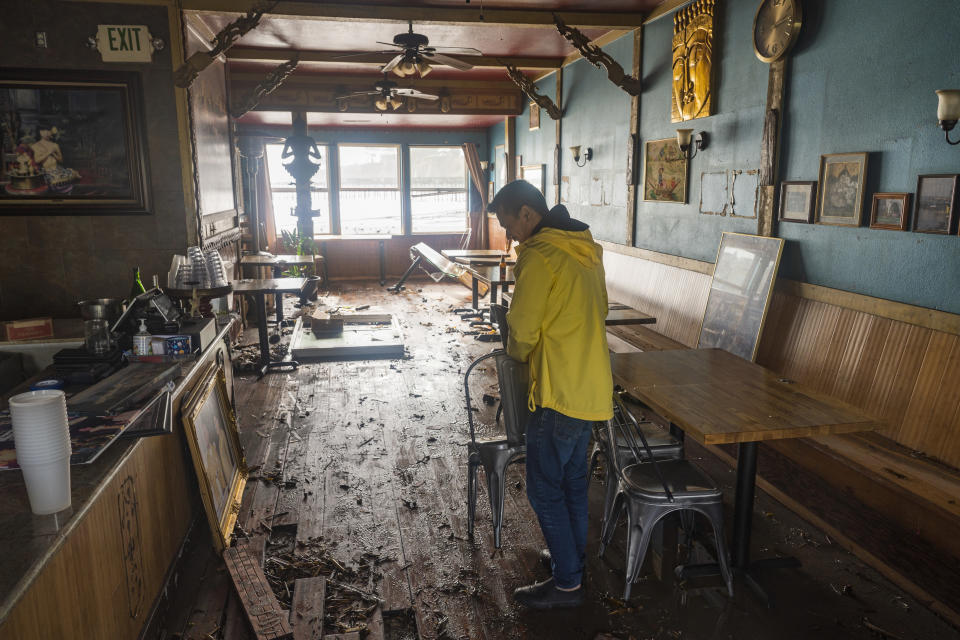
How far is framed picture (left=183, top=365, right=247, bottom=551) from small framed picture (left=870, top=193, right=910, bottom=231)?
12.6 ft

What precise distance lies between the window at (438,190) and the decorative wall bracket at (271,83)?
19.5 feet

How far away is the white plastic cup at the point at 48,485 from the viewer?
1.74 m

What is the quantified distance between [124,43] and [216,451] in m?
3.81

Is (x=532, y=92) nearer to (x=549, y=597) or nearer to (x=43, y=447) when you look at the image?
(x=549, y=597)

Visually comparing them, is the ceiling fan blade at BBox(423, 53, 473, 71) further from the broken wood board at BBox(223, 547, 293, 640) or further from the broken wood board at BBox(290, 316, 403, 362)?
the broken wood board at BBox(223, 547, 293, 640)

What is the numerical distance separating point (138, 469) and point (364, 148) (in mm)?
12031

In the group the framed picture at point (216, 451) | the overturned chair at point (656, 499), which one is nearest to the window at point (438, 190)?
the framed picture at point (216, 451)

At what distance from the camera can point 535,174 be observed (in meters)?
10.1

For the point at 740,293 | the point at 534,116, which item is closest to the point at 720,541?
the point at 740,293

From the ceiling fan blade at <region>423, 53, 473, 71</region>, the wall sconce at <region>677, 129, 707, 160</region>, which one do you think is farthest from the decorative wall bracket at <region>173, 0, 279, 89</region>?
the wall sconce at <region>677, 129, 707, 160</region>

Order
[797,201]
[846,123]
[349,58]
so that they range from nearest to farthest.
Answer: [846,123]
[797,201]
[349,58]

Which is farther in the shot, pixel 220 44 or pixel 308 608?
pixel 220 44

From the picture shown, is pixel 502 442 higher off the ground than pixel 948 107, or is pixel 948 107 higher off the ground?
pixel 948 107

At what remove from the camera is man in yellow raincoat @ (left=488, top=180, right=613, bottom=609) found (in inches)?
96.5
